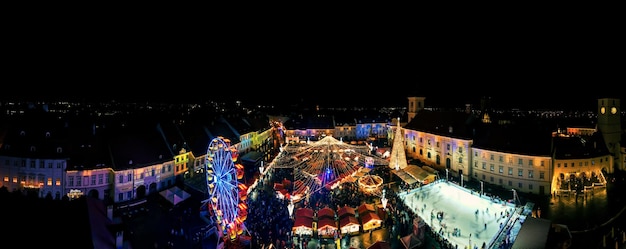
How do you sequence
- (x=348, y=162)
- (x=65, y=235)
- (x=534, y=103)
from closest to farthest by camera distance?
(x=65, y=235) → (x=348, y=162) → (x=534, y=103)

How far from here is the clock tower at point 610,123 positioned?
128 feet

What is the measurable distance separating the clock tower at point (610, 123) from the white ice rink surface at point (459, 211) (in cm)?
2074

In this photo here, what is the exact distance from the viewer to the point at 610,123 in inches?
1538

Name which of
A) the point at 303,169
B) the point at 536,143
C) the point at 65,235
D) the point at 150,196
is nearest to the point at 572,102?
the point at 536,143

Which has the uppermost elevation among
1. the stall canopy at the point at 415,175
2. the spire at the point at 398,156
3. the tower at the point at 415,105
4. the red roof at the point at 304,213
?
the tower at the point at 415,105

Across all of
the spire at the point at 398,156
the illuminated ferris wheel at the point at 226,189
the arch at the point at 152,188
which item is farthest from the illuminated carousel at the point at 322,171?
the arch at the point at 152,188

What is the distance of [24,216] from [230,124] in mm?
38887

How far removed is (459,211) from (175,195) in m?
23.6

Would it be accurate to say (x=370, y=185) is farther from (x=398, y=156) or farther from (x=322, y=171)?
(x=398, y=156)

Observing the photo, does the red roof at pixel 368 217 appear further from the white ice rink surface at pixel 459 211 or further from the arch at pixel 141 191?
the arch at pixel 141 191

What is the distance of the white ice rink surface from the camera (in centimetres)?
2303

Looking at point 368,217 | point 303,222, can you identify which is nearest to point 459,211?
point 368,217

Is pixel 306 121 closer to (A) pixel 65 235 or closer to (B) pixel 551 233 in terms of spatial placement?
(B) pixel 551 233

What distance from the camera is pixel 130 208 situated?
28172 mm
